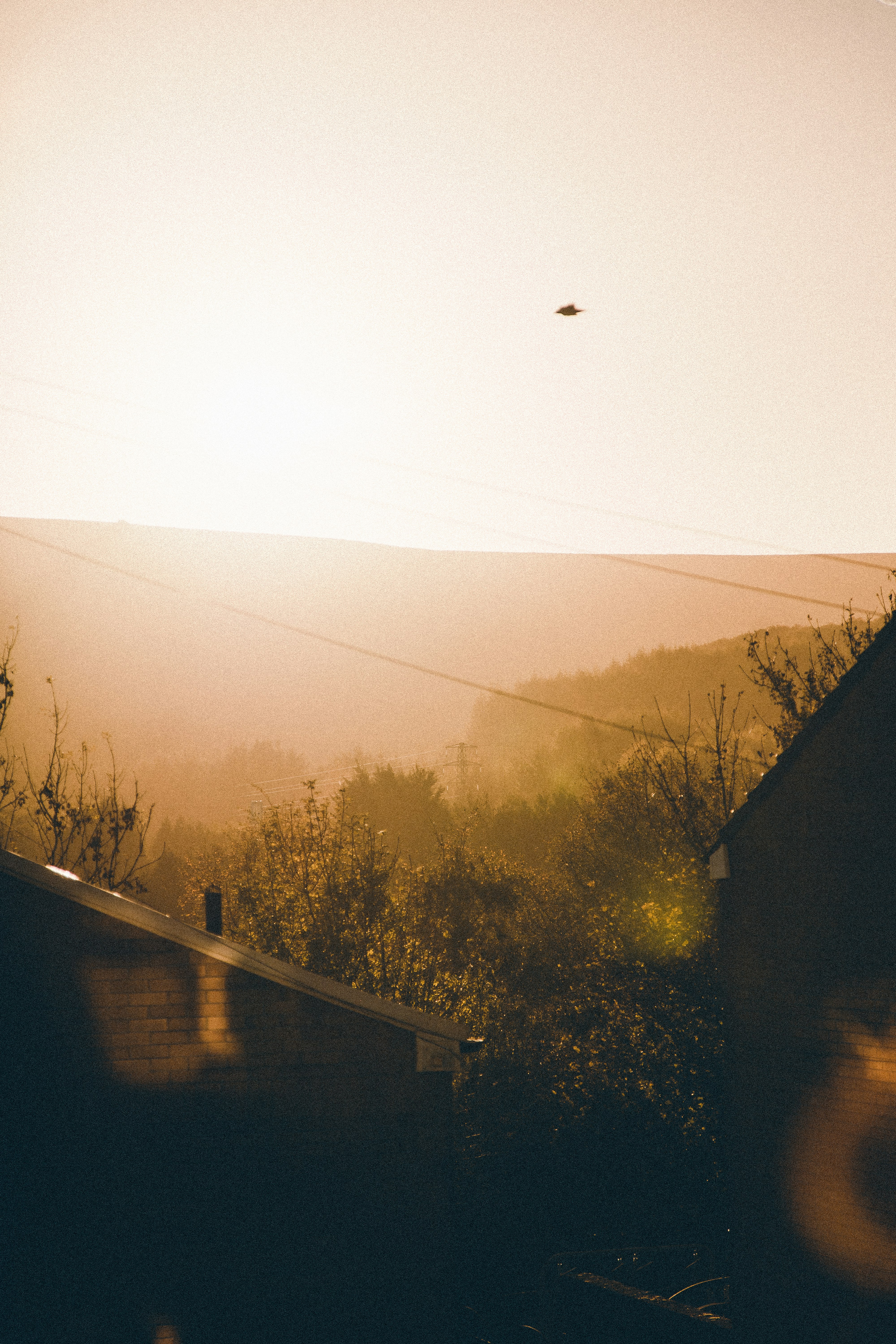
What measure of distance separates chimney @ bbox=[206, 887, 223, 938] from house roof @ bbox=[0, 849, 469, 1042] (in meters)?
3.45

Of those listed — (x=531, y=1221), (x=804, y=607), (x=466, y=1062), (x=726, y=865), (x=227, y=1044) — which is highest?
(x=804, y=607)

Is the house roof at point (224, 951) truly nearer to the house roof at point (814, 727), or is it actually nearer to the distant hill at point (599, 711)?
the house roof at point (814, 727)

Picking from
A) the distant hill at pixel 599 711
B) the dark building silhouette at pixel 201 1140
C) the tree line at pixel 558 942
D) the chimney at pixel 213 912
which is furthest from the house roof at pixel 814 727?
the distant hill at pixel 599 711

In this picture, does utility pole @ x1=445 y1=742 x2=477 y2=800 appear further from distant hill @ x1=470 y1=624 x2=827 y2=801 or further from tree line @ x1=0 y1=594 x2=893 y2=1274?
tree line @ x1=0 y1=594 x2=893 y2=1274

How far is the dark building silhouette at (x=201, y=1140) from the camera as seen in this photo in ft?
30.7

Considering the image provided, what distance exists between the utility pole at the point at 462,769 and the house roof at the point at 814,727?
56341 mm

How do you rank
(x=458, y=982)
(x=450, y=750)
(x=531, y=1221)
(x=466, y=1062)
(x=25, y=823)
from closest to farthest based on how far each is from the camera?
(x=531, y=1221) → (x=466, y=1062) → (x=458, y=982) → (x=25, y=823) → (x=450, y=750)

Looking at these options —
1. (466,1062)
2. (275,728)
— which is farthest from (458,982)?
(275,728)

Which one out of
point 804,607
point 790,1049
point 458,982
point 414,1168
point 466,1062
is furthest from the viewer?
point 804,607

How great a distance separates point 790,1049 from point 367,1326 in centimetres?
542

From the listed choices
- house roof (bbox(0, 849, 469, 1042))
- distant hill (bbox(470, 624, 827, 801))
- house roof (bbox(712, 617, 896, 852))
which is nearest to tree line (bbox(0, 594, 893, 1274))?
house roof (bbox(712, 617, 896, 852))

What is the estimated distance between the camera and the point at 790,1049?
1149 centimetres

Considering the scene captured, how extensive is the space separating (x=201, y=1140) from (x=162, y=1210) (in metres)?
0.68

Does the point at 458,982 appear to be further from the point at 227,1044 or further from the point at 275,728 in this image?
the point at 275,728
